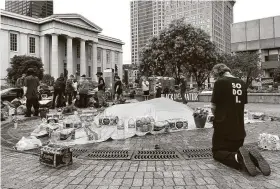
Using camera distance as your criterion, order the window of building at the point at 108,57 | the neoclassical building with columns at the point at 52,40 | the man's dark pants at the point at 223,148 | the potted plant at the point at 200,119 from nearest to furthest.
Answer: the man's dark pants at the point at 223,148
the potted plant at the point at 200,119
the neoclassical building with columns at the point at 52,40
the window of building at the point at 108,57

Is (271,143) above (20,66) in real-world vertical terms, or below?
below

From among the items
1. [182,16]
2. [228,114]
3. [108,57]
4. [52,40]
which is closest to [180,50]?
[228,114]

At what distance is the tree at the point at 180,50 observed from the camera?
28.7m

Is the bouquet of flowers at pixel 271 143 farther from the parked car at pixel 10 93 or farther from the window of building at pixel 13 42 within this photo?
the window of building at pixel 13 42

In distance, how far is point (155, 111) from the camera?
8039 millimetres

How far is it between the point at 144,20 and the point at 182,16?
5023cm

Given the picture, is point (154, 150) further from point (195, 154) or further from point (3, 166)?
point (3, 166)

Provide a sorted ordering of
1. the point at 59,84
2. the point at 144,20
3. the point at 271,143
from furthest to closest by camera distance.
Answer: the point at 144,20 < the point at 59,84 < the point at 271,143

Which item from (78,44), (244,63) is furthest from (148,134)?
(78,44)

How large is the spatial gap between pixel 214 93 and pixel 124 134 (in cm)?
319

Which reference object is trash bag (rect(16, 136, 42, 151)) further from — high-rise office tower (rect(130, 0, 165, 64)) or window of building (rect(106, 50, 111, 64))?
high-rise office tower (rect(130, 0, 165, 64))

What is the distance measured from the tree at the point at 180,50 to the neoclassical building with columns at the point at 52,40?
19.0 metres

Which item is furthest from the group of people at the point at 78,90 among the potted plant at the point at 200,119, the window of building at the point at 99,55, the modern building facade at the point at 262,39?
the window of building at the point at 99,55

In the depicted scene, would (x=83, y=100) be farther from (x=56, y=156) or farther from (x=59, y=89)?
(x=56, y=156)
